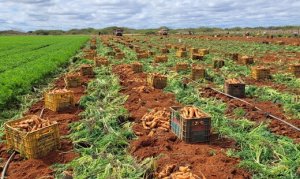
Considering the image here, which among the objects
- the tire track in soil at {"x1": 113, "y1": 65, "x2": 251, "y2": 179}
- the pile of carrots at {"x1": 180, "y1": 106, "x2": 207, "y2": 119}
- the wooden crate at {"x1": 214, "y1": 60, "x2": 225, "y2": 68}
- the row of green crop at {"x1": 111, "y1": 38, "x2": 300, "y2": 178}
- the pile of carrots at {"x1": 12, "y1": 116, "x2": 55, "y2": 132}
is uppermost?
the pile of carrots at {"x1": 180, "y1": 106, "x2": 207, "y2": 119}

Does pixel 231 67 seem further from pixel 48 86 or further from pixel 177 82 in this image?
pixel 48 86

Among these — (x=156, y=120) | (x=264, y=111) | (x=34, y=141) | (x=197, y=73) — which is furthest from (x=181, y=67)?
(x=34, y=141)

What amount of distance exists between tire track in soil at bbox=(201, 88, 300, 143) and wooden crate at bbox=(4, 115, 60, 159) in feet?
16.4

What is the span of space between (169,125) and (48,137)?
2.89m

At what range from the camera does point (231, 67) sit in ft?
60.1

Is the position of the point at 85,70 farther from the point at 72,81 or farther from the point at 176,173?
the point at 176,173

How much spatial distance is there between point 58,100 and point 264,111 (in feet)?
20.1

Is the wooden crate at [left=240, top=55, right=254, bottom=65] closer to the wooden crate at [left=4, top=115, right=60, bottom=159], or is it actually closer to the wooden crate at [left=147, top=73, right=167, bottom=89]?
the wooden crate at [left=147, top=73, right=167, bottom=89]

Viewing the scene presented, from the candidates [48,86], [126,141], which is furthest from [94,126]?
[48,86]

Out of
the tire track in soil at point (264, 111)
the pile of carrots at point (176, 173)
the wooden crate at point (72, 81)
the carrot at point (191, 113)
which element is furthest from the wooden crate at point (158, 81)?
the pile of carrots at point (176, 173)

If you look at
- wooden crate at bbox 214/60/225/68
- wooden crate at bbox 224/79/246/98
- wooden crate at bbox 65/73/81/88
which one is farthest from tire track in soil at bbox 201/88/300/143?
wooden crate at bbox 214/60/225/68

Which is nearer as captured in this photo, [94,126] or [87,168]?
[87,168]

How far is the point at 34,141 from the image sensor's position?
7.14 meters

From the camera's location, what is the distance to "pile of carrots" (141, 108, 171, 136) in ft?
28.5
